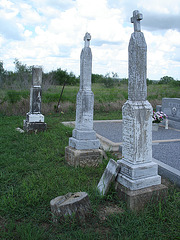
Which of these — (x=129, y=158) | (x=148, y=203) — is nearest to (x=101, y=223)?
(x=148, y=203)

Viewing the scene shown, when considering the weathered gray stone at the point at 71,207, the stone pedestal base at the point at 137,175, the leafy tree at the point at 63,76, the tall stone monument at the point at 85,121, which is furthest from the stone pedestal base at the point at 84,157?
the leafy tree at the point at 63,76

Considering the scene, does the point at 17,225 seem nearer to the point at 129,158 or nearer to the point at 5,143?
the point at 129,158

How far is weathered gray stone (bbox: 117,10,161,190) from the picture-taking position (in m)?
3.18

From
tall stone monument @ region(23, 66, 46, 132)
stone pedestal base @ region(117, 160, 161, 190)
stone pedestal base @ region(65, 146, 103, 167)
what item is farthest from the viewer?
tall stone monument @ region(23, 66, 46, 132)

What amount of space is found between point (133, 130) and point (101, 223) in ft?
4.02

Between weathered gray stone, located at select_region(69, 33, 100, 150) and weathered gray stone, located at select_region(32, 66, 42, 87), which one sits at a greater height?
weathered gray stone, located at select_region(32, 66, 42, 87)

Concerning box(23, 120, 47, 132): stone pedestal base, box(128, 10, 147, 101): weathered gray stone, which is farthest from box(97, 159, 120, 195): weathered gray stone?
box(23, 120, 47, 132): stone pedestal base

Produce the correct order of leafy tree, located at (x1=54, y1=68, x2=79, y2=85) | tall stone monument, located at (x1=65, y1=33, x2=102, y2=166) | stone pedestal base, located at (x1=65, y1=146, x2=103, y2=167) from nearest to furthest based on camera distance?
stone pedestal base, located at (x1=65, y1=146, x2=103, y2=167)
tall stone monument, located at (x1=65, y1=33, x2=102, y2=166)
leafy tree, located at (x1=54, y1=68, x2=79, y2=85)

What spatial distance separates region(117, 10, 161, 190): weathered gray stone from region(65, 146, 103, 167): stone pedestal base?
62.2 inches

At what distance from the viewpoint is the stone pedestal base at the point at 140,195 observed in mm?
3028

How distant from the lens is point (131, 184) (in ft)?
10.2

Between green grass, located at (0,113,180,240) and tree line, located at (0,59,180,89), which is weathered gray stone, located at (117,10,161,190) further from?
tree line, located at (0,59,180,89)

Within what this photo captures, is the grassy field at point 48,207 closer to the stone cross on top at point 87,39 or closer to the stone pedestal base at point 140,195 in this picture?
the stone pedestal base at point 140,195

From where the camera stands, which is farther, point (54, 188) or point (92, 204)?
point (54, 188)
